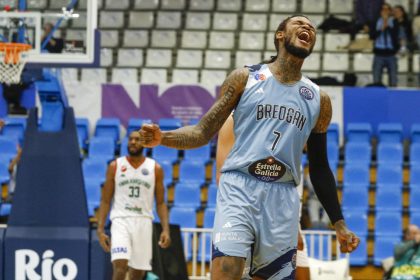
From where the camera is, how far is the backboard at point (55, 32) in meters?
11.8

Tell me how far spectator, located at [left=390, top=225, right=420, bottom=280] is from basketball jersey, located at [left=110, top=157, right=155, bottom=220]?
313cm

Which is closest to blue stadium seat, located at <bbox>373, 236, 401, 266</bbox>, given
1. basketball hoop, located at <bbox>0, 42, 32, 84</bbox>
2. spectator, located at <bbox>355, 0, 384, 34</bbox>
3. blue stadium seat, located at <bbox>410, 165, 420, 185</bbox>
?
blue stadium seat, located at <bbox>410, 165, 420, 185</bbox>

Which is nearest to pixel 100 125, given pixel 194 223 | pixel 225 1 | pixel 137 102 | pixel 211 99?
pixel 137 102

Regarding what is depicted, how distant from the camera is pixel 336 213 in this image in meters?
6.61

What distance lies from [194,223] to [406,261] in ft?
14.5

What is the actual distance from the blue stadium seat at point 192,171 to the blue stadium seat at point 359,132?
110 inches

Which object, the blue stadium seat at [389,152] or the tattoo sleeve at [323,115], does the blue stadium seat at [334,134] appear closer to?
the blue stadium seat at [389,152]

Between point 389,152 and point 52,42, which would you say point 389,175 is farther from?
point 52,42

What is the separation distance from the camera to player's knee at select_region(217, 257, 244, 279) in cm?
609

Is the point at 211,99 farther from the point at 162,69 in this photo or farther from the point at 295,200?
the point at 295,200

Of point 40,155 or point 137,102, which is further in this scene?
point 137,102

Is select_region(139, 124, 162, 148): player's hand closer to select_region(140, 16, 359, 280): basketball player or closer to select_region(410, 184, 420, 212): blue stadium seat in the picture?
select_region(140, 16, 359, 280): basketball player

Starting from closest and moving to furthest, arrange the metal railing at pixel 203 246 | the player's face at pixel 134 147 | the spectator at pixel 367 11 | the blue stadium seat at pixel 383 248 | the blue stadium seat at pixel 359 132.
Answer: the player's face at pixel 134 147, the metal railing at pixel 203 246, the blue stadium seat at pixel 383 248, the blue stadium seat at pixel 359 132, the spectator at pixel 367 11

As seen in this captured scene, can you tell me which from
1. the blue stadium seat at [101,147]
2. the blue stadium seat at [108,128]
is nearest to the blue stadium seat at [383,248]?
the blue stadium seat at [101,147]
